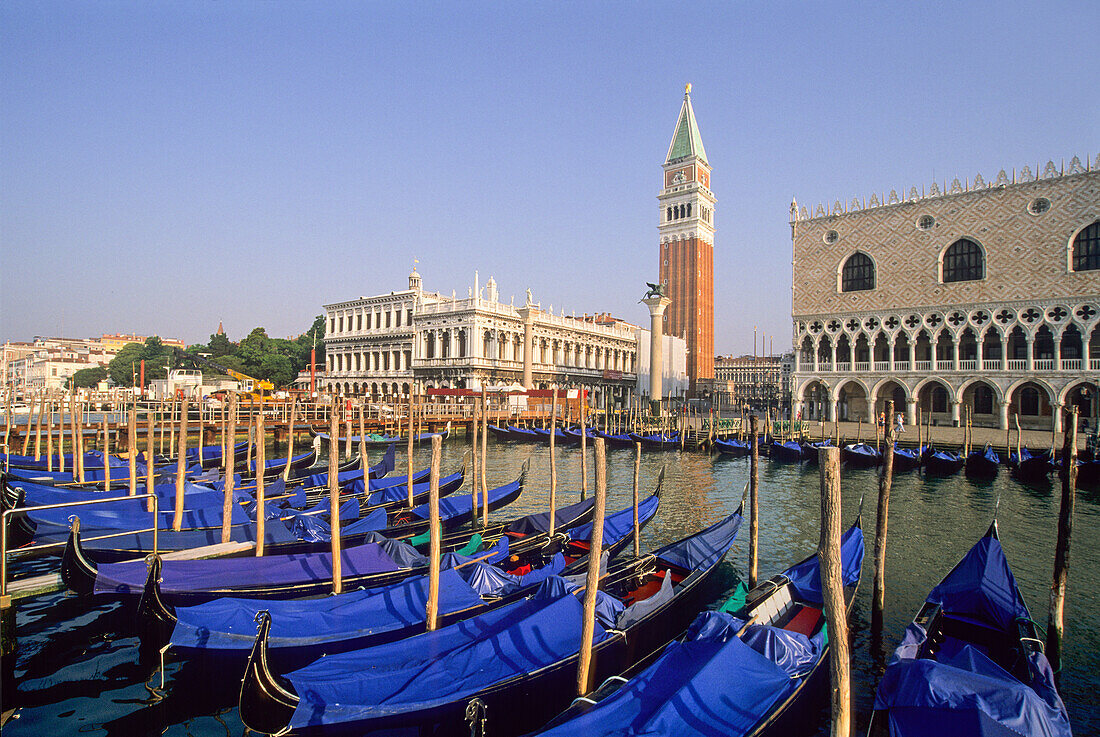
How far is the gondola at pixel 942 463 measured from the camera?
1709 centimetres

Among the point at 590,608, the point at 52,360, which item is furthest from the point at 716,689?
the point at 52,360

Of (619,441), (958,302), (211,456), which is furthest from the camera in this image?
(619,441)

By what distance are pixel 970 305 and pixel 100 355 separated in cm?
10524

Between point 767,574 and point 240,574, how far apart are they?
6.74m

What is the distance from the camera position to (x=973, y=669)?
4473 millimetres

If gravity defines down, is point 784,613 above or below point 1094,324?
below

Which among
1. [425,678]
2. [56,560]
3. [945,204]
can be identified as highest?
[945,204]

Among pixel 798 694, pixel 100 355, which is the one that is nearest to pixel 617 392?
pixel 798 694

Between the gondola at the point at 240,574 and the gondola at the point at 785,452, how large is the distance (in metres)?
16.8

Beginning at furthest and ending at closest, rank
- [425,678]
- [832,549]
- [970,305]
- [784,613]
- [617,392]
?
[617,392]
[970,305]
[784,613]
[425,678]
[832,549]

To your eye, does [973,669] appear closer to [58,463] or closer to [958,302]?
[58,463]

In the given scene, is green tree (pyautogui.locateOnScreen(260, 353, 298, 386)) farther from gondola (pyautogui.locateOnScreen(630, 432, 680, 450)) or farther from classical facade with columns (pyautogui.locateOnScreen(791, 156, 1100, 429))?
classical facade with columns (pyautogui.locateOnScreen(791, 156, 1100, 429))

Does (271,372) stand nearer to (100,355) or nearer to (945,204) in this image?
(945,204)

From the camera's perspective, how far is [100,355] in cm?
8938
